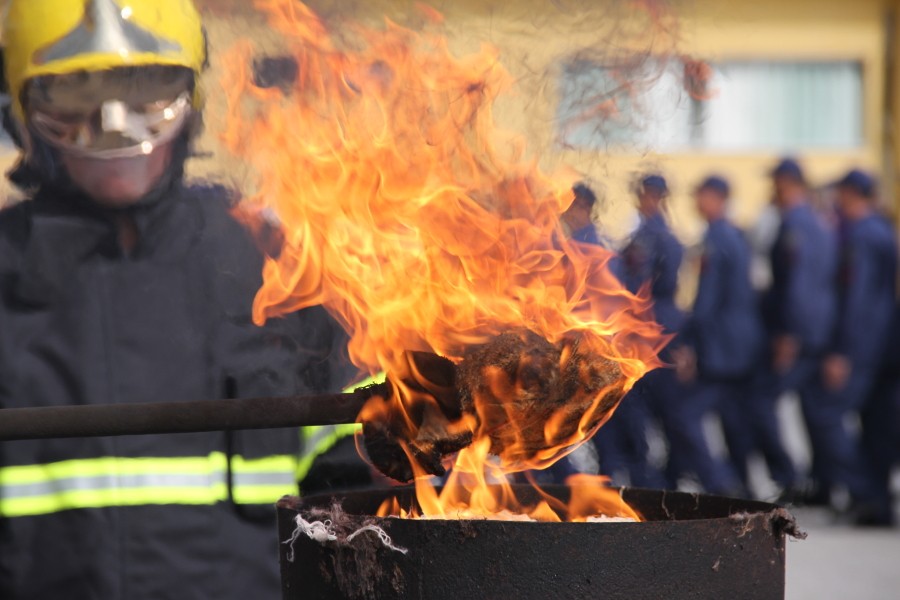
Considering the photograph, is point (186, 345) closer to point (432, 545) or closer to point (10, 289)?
point (10, 289)

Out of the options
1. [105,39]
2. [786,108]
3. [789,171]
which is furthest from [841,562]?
[786,108]

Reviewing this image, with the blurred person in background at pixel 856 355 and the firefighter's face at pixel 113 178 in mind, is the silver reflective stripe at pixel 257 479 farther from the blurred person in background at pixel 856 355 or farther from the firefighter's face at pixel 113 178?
the blurred person in background at pixel 856 355

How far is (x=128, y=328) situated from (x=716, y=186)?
6.99 m

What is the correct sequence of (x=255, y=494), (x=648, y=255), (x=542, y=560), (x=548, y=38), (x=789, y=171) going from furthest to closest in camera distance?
(x=789, y=171) → (x=648, y=255) → (x=548, y=38) → (x=255, y=494) → (x=542, y=560)

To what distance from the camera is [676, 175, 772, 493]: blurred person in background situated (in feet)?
29.7

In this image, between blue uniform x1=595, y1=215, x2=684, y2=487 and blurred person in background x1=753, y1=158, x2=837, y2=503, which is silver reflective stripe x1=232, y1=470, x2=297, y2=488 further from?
blurred person in background x1=753, y1=158, x2=837, y2=503

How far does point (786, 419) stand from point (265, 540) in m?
12.3

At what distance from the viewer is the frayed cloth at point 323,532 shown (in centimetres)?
214

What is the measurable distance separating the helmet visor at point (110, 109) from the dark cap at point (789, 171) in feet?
22.8

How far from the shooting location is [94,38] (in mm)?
3035

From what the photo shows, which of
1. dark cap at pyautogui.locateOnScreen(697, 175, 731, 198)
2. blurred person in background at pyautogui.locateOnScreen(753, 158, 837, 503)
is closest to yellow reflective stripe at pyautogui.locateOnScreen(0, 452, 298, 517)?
blurred person in background at pyautogui.locateOnScreen(753, 158, 837, 503)

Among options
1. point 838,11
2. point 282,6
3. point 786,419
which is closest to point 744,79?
point 838,11

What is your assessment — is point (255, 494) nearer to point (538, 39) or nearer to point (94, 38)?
point (94, 38)

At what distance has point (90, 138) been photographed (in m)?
2.99
